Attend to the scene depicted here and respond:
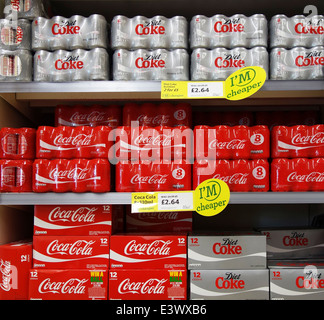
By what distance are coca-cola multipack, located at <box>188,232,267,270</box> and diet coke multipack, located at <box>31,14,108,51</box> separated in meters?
0.92

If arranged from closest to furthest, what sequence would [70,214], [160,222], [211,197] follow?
[211,197] < [70,214] < [160,222]

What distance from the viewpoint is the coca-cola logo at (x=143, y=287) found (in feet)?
4.79

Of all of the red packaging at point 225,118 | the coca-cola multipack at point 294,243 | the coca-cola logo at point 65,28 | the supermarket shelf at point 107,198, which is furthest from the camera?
the red packaging at point 225,118

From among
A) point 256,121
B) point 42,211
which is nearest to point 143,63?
point 256,121

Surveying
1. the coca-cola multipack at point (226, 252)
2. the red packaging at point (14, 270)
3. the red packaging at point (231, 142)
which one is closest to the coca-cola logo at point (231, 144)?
the red packaging at point (231, 142)

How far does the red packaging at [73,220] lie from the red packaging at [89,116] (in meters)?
0.37

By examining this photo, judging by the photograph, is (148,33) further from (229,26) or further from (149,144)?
(149,144)

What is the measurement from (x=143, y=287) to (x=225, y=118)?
865mm

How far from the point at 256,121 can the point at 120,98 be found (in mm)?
670

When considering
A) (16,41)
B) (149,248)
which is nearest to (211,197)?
(149,248)

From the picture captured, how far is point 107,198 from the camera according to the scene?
4.65 feet

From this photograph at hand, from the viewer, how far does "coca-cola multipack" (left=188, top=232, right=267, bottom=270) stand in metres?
1.48

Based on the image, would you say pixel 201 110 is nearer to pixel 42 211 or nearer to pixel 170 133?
pixel 170 133

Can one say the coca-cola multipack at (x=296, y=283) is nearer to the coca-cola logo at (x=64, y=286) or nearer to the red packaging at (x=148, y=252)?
the red packaging at (x=148, y=252)
